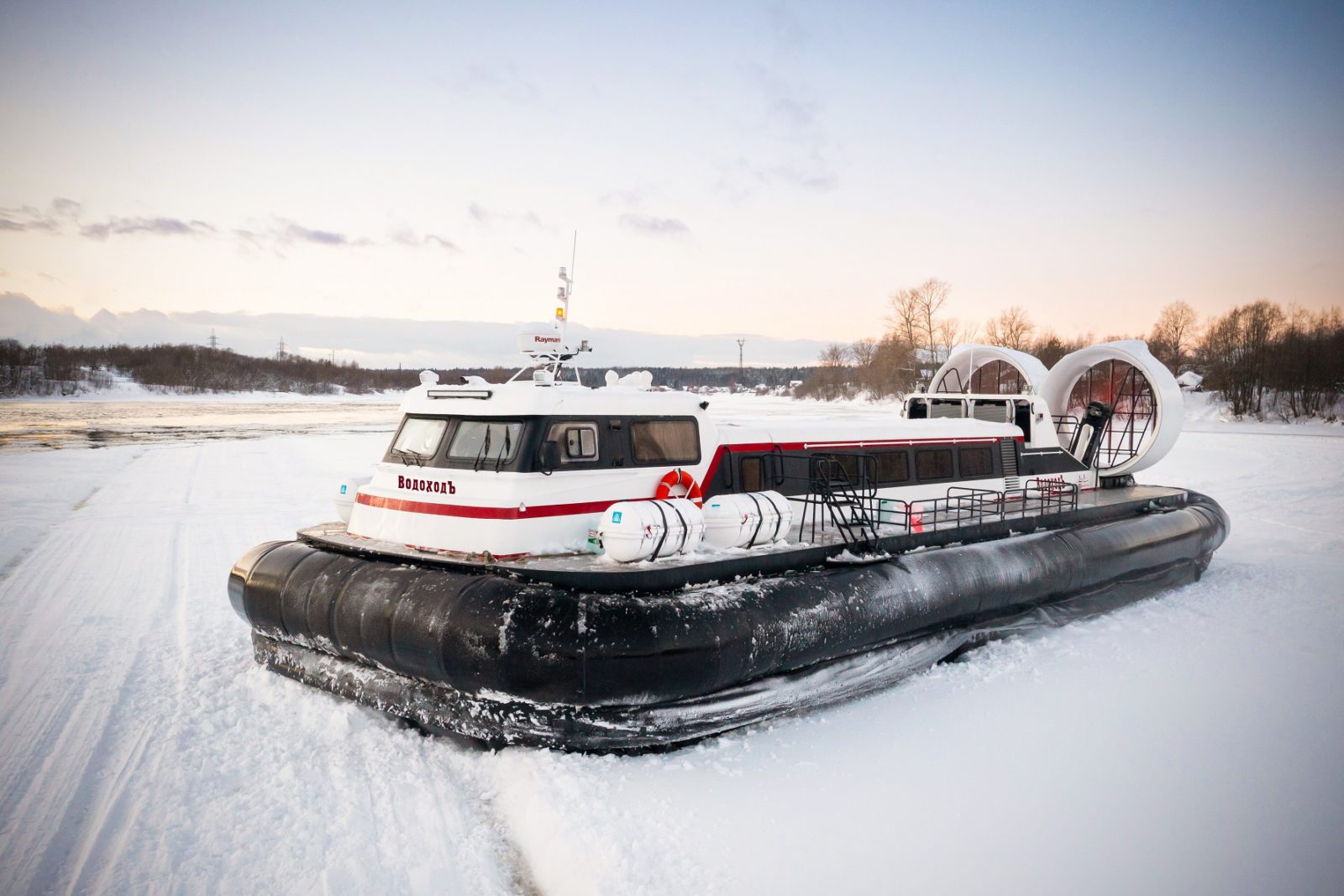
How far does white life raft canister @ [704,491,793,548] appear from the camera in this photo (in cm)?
532

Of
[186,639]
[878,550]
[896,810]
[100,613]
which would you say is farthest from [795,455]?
[100,613]

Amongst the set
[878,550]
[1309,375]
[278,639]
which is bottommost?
[278,639]

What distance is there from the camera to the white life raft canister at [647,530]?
4.71m

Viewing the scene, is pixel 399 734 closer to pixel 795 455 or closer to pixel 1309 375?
pixel 795 455

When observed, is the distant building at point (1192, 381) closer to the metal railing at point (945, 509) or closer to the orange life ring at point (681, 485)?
the metal railing at point (945, 509)

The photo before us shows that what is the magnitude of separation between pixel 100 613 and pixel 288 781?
381 centimetres

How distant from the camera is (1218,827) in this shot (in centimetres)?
395

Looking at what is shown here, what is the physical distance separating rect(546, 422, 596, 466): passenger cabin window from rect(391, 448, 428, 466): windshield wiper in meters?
0.98

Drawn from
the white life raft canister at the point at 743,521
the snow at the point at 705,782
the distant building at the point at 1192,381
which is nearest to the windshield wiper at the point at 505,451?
the white life raft canister at the point at 743,521

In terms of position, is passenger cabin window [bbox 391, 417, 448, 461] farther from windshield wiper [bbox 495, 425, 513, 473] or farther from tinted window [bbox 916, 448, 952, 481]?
tinted window [bbox 916, 448, 952, 481]

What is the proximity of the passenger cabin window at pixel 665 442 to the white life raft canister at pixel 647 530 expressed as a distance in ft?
2.12

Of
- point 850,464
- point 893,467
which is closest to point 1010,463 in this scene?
point 893,467

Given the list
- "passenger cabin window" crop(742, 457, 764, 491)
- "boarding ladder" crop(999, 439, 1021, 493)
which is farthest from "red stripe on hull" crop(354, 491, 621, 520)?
"boarding ladder" crop(999, 439, 1021, 493)

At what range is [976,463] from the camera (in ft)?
26.2
